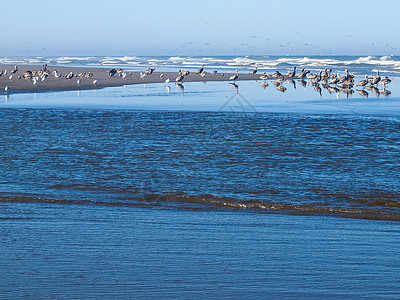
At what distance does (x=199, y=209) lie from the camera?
6.65 meters

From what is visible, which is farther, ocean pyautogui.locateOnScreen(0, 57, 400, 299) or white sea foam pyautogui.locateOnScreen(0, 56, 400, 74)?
white sea foam pyautogui.locateOnScreen(0, 56, 400, 74)

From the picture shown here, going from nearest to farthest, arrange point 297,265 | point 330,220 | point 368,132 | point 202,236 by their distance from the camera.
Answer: point 297,265, point 202,236, point 330,220, point 368,132

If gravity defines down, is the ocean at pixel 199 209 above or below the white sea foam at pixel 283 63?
below

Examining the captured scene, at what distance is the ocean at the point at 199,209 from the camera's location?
4324 millimetres

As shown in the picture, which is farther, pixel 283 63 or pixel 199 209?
pixel 283 63

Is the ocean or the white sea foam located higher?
the white sea foam

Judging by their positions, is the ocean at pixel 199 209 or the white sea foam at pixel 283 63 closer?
the ocean at pixel 199 209

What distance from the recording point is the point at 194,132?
41.8 feet

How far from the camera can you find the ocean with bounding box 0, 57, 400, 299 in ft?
14.2

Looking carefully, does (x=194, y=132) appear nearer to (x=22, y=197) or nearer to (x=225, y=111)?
(x=225, y=111)

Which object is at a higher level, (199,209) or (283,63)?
(283,63)

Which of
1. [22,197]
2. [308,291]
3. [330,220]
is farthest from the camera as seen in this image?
[22,197]

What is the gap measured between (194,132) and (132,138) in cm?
153

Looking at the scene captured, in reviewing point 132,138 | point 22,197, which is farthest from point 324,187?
point 132,138
